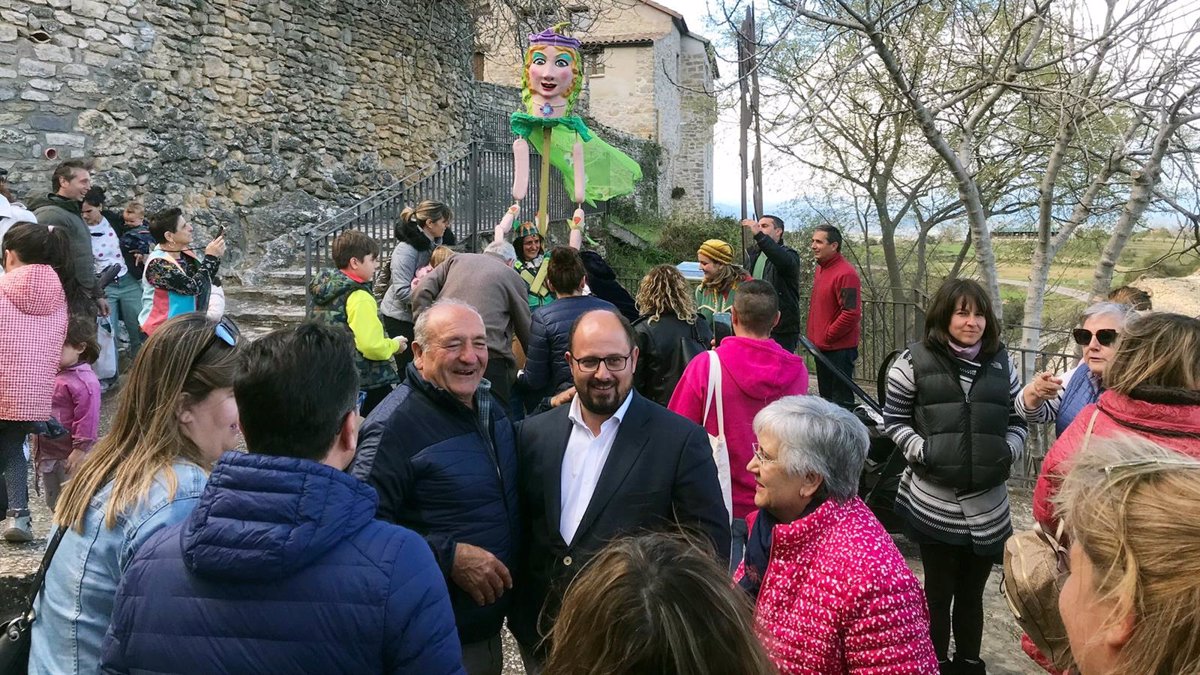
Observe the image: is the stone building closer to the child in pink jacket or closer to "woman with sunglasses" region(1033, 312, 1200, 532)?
the child in pink jacket

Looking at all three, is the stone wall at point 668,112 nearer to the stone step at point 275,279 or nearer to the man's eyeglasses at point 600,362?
the stone step at point 275,279

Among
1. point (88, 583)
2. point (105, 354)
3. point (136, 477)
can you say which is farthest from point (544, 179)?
point (88, 583)

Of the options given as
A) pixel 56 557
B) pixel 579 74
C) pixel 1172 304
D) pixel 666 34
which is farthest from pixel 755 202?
pixel 666 34

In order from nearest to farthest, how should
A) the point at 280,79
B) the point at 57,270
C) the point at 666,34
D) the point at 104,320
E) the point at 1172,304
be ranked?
the point at 57,270
the point at 104,320
the point at 280,79
the point at 1172,304
the point at 666,34

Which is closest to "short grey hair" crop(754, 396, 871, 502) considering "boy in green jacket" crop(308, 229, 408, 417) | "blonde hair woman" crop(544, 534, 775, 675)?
"blonde hair woman" crop(544, 534, 775, 675)

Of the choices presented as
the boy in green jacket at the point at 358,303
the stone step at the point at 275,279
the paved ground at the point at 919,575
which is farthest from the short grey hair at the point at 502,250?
the stone step at the point at 275,279

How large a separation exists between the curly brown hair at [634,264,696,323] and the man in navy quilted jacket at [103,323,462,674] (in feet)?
9.74

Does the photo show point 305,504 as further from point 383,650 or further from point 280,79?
point 280,79

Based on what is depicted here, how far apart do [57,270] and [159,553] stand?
3.02 metres

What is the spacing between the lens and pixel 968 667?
11.0 feet

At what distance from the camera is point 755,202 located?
25.5 feet

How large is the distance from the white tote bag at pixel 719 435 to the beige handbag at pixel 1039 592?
1.34 metres

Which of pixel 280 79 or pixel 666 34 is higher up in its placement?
pixel 666 34

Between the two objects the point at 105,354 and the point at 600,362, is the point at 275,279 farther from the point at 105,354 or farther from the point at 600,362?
the point at 600,362
